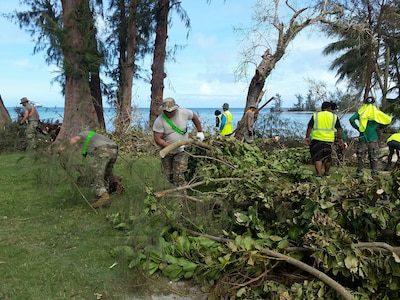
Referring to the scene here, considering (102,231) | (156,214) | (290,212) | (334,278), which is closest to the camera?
(334,278)

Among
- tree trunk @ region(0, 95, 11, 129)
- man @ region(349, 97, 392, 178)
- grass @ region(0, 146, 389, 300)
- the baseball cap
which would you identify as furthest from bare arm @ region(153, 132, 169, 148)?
tree trunk @ region(0, 95, 11, 129)

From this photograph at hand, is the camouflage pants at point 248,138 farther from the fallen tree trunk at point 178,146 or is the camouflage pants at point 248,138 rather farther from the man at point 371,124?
the fallen tree trunk at point 178,146

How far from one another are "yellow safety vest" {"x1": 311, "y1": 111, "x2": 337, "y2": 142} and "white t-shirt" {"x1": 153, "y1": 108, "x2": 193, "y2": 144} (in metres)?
2.65

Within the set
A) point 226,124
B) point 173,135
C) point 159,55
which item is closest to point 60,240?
point 173,135

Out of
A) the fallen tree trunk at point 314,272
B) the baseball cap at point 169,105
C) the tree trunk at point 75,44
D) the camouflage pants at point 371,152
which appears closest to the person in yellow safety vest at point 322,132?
the camouflage pants at point 371,152

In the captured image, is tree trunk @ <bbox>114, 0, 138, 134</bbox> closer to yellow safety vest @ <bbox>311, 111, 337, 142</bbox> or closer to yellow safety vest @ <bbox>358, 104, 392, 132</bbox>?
yellow safety vest @ <bbox>311, 111, 337, 142</bbox>

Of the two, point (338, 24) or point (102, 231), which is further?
point (338, 24)

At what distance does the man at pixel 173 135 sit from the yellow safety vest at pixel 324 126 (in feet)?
8.54

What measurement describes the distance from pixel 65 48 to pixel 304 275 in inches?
424

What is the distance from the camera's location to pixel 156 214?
436 centimetres

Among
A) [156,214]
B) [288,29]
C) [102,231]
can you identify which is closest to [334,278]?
[156,214]

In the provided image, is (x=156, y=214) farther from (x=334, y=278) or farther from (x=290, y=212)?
(x=334, y=278)

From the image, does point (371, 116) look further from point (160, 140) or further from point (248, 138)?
point (160, 140)

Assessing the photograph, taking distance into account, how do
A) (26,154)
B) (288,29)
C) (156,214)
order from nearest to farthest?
(156,214) < (26,154) < (288,29)
